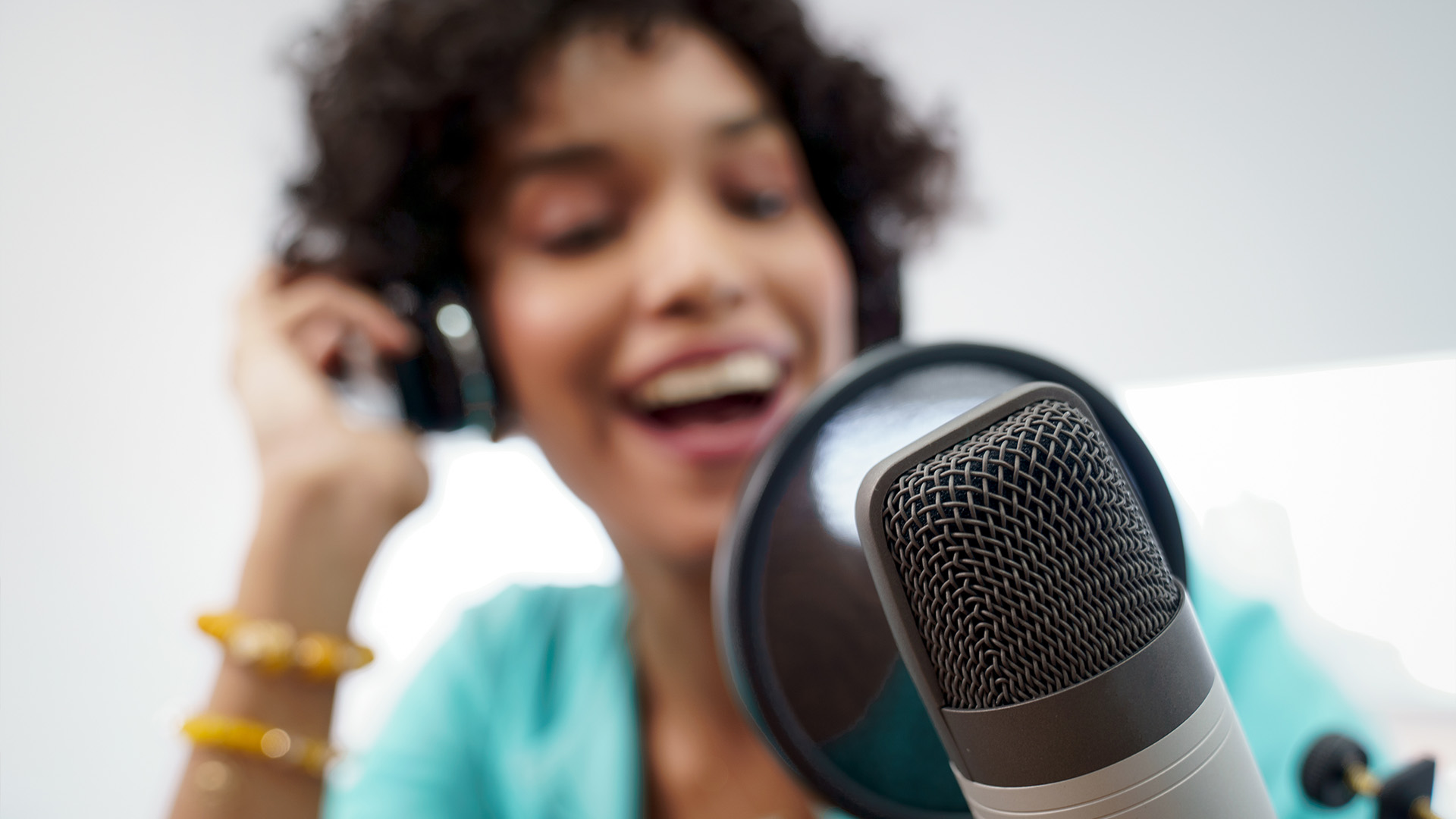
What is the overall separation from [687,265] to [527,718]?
0.45 m

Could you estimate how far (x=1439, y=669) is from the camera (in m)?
1.09

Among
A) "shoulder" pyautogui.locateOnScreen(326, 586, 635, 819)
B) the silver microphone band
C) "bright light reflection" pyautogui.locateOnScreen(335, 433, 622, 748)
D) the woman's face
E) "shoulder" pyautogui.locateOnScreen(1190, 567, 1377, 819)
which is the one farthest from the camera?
"bright light reflection" pyautogui.locateOnScreen(335, 433, 622, 748)

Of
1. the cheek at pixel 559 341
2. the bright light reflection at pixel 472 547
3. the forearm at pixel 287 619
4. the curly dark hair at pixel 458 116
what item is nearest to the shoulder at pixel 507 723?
the forearm at pixel 287 619

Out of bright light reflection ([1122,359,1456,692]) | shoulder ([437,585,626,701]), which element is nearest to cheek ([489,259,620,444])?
shoulder ([437,585,626,701])

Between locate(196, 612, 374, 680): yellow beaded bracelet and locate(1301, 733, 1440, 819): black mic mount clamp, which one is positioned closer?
locate(1301, 733, 1440, 819): black mic mount clamp

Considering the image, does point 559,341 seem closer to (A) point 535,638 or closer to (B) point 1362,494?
(A) point 535,638

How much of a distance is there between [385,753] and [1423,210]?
175cm

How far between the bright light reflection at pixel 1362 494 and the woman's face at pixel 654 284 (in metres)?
0.62

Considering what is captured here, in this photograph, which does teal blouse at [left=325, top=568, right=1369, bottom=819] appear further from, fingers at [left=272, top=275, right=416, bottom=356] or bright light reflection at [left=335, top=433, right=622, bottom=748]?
bright light reflection at [left=335, top=433, right=622, bottom=748]

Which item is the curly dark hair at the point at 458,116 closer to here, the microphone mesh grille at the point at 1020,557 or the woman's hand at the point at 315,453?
the woman's hand at the point at 315,453

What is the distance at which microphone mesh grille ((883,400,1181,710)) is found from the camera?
23 cm

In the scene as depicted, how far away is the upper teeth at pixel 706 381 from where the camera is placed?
64cm

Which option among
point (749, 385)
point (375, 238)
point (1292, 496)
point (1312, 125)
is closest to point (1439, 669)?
point (1292, 496)

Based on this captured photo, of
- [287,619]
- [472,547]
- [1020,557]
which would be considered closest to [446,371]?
[287,619]
